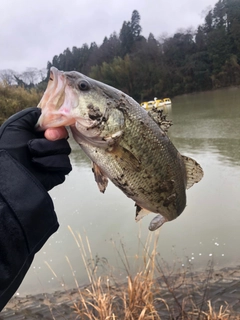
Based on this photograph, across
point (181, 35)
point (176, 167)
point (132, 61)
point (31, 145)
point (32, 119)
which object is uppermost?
point (181, 35)

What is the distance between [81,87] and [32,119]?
0.33m

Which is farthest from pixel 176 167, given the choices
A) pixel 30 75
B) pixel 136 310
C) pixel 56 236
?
pixel 30 75

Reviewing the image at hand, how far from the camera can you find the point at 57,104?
1.57 metres

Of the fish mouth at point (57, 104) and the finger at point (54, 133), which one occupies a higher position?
the fish mouth at point (57, 104)

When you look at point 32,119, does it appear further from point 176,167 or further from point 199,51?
point 199,51

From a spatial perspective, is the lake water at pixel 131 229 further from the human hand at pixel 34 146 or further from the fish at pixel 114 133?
the human hand at pixel 34 146

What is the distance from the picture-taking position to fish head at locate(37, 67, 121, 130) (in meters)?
1.55

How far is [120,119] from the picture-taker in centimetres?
165

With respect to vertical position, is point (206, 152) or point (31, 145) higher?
point (31, 145)

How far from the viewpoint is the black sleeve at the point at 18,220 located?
135 centimetres

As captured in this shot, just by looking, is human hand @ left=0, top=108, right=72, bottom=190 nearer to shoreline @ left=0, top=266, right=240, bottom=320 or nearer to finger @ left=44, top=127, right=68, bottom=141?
finger @ left=44, top=127, right=68, bottom=141

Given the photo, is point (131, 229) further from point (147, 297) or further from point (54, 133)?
point (54, 133)

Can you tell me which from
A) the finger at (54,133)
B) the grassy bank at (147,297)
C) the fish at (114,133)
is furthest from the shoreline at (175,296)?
the finger at (54,133)

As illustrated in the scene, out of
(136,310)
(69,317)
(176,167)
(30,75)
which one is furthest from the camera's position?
(30,75)
